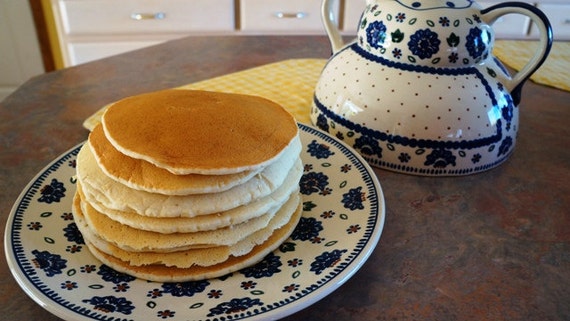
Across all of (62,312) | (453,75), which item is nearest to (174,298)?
(62,312)

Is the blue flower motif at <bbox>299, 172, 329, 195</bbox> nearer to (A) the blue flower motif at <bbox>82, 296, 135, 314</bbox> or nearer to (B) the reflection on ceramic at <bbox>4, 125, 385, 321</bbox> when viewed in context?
(B) the reflection on ceramic at <bbox>4, 125, 385, 321</bbox>

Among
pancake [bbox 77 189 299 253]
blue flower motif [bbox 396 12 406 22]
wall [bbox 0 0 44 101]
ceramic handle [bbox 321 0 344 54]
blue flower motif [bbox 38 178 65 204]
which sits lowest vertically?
wall [bbox 0 0 44 101]

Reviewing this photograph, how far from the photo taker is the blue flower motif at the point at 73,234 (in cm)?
57

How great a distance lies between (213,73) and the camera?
44.3 inches

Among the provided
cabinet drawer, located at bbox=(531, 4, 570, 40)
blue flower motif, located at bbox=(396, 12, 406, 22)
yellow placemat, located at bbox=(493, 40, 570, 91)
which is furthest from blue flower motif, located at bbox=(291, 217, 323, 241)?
cabinet drawer, located at bbox=(531, 4, 570, 40)

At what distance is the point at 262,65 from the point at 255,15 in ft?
3.16

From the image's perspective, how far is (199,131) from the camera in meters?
0.55

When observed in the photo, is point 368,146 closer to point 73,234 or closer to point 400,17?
point 400,17

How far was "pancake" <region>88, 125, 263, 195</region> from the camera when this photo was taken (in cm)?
50

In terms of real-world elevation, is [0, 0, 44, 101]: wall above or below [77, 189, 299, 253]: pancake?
below

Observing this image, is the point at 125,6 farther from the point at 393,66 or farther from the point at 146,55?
the point at 393,66

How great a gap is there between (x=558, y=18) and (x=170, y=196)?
2.25 metres

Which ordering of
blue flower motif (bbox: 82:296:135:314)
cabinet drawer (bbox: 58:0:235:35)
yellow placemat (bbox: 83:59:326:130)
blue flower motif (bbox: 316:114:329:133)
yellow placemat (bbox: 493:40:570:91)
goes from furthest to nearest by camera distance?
A: cabinet drawer (bbox: 58:0:235:35)
yellow placemat (bbox: 493:40:570:91)
yellow placemat (bbox: 83:59:326:130)
blue flower motif (bbox: 316:114:329:133)
blue flower motif (bbox: 82:296:135:314)

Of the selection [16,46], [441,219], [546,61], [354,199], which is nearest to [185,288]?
[354,199]
